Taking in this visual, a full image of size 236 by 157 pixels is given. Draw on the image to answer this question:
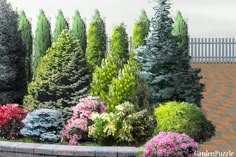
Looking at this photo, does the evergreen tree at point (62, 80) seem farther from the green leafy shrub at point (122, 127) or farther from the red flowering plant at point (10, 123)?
the green leafy shrub at point (122, 127)

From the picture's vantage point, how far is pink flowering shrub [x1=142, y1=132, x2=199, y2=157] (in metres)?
10.1

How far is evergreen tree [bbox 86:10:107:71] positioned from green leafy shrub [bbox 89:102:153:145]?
14.7 meters

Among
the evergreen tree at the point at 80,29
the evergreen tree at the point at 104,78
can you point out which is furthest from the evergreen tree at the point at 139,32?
the evergreen tree at the point at 104,78

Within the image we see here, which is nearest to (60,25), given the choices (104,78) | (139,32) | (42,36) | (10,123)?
(42,36)

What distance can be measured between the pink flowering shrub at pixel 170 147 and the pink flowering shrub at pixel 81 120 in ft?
8.09

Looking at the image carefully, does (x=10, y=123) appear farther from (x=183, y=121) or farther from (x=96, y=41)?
(x=96, y=41)

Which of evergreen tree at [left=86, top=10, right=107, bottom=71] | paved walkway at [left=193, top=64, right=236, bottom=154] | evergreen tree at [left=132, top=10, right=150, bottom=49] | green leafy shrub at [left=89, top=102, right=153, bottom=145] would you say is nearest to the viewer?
green leafy shrub at [left=89, top=102, right=153, bottom=145]

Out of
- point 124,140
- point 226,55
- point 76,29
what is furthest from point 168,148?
point 226,55

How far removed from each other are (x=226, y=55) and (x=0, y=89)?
99.0 feet

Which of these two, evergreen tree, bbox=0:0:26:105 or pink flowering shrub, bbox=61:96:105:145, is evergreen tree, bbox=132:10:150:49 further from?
pink flowering shrub, bbox=61:96:105:145

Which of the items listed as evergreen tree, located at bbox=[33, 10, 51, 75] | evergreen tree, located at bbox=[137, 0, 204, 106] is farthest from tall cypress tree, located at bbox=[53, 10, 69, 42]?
evergreen tree, located at bbox=[137, 0, 204, 106]

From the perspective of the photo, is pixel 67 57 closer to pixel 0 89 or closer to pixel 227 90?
pixel 0 89

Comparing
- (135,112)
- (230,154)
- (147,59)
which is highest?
(147,59)

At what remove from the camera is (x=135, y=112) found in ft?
40.2
